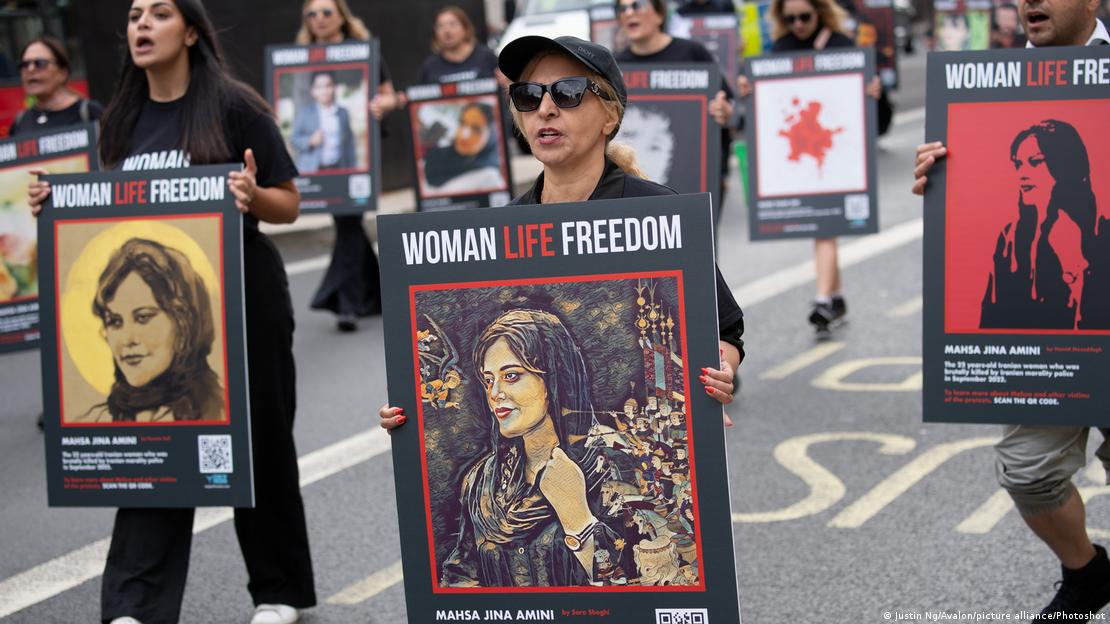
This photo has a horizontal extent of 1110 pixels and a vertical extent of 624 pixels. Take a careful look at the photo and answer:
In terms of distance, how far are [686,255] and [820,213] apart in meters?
5.61

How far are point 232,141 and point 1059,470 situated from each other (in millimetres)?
2713

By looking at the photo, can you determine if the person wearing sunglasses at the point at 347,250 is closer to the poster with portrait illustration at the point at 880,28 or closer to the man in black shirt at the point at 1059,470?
the man in black shirt at the point at 1059,470

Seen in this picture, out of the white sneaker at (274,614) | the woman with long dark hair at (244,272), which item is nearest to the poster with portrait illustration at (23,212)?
the woman with long dark hair at (244,272)

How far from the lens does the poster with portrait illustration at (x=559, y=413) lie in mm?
3018

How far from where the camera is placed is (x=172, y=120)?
182 inches

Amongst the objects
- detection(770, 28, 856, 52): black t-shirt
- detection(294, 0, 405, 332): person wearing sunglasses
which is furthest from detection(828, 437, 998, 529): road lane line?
detection(294, 0, 405, 332): person wearing sunglasses

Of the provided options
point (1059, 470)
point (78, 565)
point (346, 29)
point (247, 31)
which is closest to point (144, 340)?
point (78, 565)

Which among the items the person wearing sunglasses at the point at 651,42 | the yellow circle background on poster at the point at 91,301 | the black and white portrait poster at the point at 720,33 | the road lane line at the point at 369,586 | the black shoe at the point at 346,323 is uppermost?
the black and white portrait poster at the point at 720,33

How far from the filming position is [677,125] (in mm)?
7418

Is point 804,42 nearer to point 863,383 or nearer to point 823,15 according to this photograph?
point 823,15

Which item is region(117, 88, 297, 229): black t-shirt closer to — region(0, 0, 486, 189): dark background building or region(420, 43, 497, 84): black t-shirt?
region(0, 0, 486, 189): dark background building

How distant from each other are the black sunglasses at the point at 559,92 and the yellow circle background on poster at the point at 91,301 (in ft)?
4.88

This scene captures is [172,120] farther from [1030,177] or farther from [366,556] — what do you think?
[1030,177]

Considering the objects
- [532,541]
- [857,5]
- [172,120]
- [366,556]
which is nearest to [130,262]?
[172,120]
